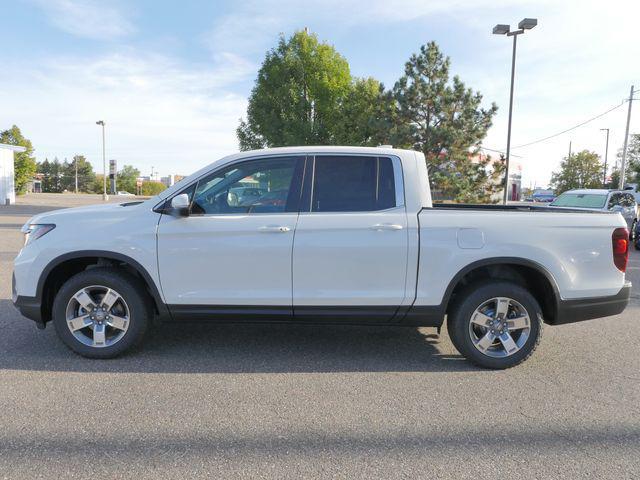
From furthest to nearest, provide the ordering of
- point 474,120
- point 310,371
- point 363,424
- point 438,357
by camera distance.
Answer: point 474,120 → point 438,357 → point 310,371 → point 363,424

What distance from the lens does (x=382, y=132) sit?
20.7m

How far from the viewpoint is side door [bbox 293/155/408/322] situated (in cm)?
398

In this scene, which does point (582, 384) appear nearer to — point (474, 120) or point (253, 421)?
point (253, 421)

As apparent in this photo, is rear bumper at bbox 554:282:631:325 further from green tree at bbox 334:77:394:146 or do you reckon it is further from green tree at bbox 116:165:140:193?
green tree at bbox 116:165:140:193

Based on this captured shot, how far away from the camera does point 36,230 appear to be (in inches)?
167

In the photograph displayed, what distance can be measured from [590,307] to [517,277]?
2.04 feet

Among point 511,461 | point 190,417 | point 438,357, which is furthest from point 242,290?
point 511,461

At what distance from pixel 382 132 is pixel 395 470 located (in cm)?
1912

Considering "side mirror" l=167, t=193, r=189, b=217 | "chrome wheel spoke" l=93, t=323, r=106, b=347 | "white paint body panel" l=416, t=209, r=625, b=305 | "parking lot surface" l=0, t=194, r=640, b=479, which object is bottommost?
"parking lot surface" l=0, t=194, r=640, b=479

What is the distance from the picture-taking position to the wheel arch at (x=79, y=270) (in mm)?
4105

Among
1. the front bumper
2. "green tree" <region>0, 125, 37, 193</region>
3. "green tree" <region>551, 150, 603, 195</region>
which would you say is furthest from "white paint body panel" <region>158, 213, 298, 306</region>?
"green tree" <region>551, 150, 603, 195</region>

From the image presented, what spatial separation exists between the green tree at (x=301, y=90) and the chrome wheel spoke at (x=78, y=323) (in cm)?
2460

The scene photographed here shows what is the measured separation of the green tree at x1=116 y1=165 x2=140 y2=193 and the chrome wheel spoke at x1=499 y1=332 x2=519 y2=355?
391 feet

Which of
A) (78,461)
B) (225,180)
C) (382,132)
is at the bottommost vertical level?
(78,461)
